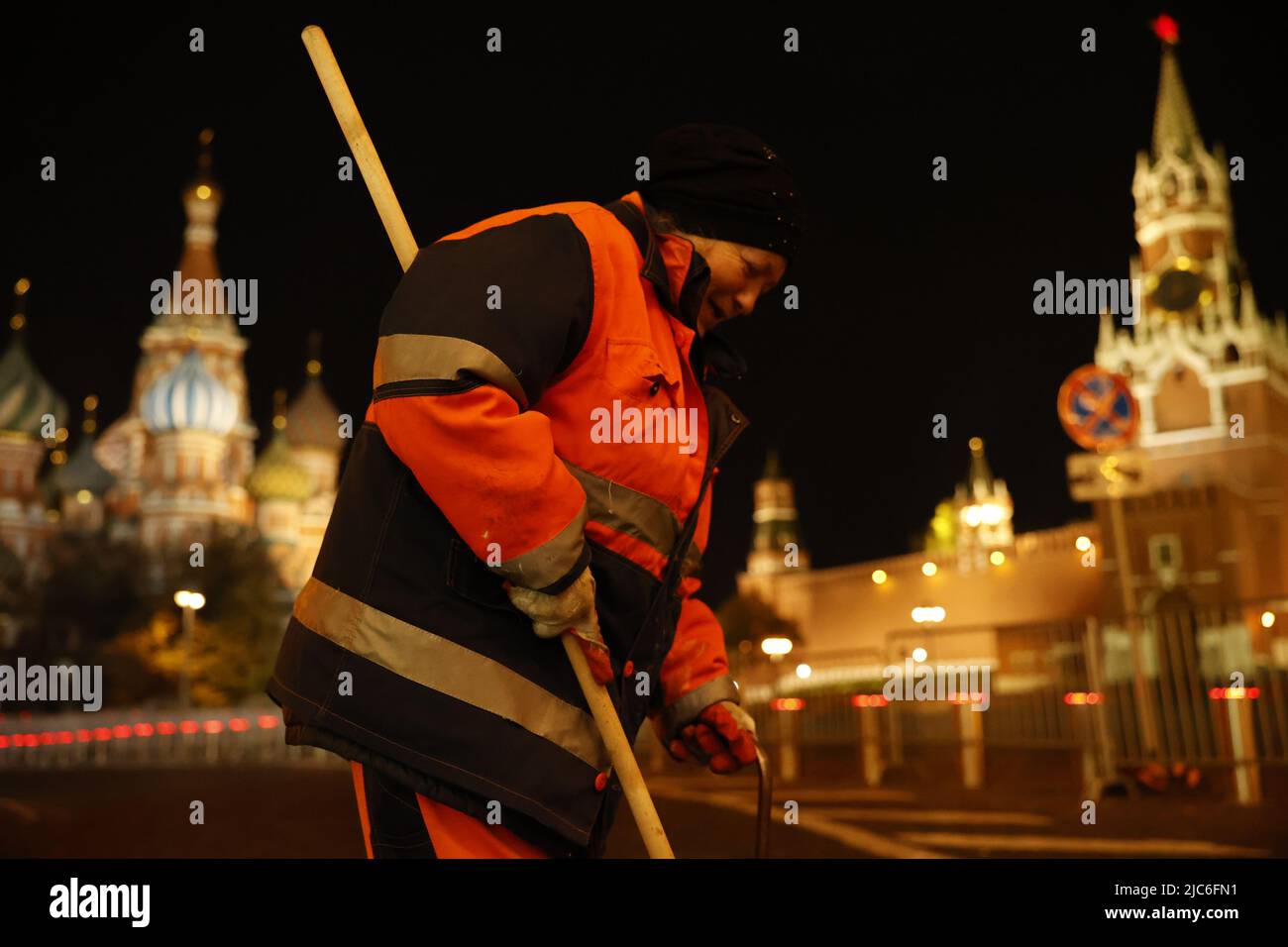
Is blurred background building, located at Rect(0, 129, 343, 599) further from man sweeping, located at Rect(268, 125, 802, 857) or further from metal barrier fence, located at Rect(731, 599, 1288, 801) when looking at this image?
man sweeping, located at Rect(268, 125, 802, 857)

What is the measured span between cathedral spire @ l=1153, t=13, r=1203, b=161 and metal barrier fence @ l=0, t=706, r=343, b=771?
32.7 m

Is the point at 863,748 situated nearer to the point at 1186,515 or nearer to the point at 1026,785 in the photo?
the point at 1026,785

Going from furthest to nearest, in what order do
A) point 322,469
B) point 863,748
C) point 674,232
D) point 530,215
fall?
1. point 322,469
2. point 863,748
3. point 674,232
4. point 530,215

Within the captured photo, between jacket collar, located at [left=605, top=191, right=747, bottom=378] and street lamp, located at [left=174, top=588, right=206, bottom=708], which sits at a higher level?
street lamp, located at [left=174, top=588, right=206, bottom=708]

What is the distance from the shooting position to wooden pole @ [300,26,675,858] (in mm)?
1609

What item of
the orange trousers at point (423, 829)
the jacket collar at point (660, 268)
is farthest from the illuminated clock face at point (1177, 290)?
the orange trousers at point (423, 829)

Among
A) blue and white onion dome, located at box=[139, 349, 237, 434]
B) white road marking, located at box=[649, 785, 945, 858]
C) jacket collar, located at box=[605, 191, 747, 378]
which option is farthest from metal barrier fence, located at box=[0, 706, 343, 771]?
blue and white onion dome, located at box=[139, 349, 237, 434]

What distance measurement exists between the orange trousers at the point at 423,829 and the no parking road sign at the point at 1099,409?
8512mm

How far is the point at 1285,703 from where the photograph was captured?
559cm

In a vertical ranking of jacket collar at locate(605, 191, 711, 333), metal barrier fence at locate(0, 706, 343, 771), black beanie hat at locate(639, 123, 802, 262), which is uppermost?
metal barrier fence at locate(0, 706, 343, 771)

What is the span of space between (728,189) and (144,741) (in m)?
16.1

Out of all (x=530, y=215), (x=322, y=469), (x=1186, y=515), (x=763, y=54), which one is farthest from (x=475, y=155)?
(x=322, y=469)

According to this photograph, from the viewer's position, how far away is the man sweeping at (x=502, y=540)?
149cm

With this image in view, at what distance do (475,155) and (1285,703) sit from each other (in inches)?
196
